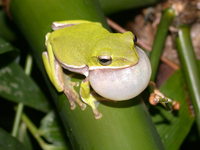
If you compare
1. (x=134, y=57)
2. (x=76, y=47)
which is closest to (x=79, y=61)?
(x=76, y=47)

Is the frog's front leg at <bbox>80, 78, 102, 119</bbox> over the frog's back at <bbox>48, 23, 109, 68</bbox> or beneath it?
beneath

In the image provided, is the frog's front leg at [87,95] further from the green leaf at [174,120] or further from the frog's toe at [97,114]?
the green leaf at [174,120]

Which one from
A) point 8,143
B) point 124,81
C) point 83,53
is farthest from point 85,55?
point 8,143

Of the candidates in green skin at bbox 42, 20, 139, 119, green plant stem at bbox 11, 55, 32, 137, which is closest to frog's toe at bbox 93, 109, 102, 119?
green skin at bbox 42, 20, 139, 119

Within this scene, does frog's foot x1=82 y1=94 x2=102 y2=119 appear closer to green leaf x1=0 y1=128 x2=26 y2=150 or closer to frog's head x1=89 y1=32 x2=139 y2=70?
frog's head x1=89 y1=32 x2=139 y2=70

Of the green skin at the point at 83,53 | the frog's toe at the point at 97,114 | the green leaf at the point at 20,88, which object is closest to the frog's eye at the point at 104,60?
the green skin at the point at 83,53

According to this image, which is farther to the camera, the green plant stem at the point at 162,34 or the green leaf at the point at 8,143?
the green plant stem at the point at 162,34

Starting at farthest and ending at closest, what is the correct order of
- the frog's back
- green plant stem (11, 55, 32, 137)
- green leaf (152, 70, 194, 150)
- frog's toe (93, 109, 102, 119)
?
green plant stem (11, 55, 32, 137), green leaf (152, 70, 194, 150), the frog's back, frog's toe (93, 109, 102, 119)
